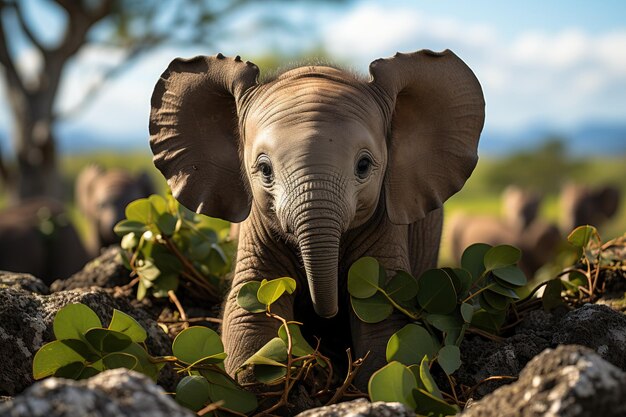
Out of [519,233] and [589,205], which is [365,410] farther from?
[589,205]

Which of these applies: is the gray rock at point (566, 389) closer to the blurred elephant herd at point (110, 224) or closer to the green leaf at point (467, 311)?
the green leaf at point (467, 311)

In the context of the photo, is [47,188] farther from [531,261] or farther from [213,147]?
[213,147]

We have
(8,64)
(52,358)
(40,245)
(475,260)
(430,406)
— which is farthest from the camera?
(8,64)

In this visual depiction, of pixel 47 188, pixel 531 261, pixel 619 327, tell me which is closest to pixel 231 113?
pixel 619 327

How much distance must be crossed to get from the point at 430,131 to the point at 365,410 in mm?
1771

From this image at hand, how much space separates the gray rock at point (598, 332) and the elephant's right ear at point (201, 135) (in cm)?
137

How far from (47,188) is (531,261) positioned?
34.0 feet

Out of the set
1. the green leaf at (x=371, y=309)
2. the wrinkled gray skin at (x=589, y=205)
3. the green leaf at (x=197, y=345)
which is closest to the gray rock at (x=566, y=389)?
the green leaf at (x=197, y=345)

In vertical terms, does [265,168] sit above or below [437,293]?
above

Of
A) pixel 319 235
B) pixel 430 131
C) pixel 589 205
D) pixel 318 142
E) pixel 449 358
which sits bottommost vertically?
pixel 589 205

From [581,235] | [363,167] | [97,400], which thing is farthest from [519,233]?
[97,400]

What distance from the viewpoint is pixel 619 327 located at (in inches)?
136

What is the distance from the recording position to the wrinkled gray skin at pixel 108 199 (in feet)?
43.4

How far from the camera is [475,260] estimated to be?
3.92 m
